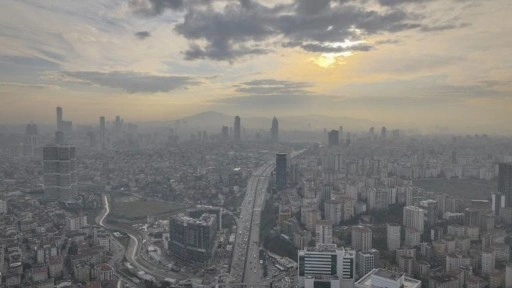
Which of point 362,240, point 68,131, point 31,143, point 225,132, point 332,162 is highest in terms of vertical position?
point 68,131

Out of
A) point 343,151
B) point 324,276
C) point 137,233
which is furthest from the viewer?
point 343,151

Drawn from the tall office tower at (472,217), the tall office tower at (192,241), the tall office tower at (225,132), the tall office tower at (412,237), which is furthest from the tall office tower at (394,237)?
the tall office tower at (225,132)

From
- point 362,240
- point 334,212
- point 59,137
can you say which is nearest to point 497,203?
point 334,212

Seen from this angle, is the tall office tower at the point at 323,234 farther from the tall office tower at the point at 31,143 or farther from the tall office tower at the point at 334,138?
the tall office tower at the point at 334,138

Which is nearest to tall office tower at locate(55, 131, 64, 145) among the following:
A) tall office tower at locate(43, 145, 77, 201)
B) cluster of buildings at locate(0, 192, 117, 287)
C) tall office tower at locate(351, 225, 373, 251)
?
tall office tower at locate(43, 145, 77, 201)

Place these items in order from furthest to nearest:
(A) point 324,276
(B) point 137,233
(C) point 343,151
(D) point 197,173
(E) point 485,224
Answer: (C) point 343,151 → (D) point 197,173 → (B) point 137,233 → (E) point 485,224 → (A) point 324,276

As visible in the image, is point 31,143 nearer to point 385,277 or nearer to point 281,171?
point 281,171

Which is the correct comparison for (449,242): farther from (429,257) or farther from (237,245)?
(237,245)

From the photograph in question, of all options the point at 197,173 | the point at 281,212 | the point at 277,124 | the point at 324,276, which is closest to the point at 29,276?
the point at 324,276
